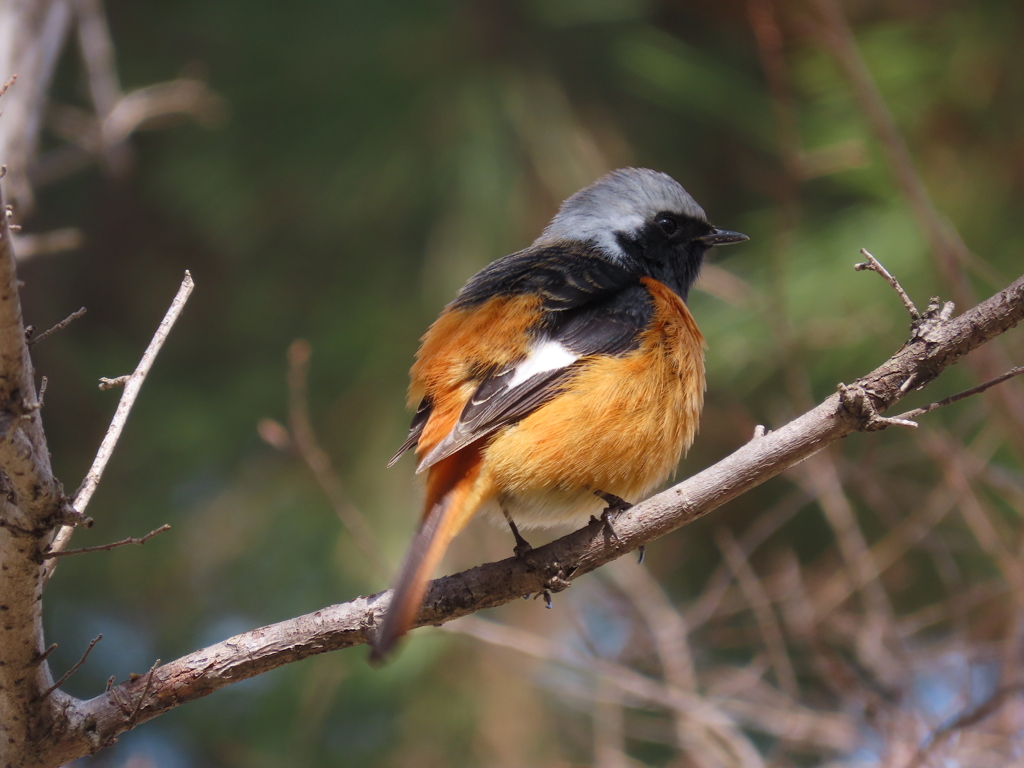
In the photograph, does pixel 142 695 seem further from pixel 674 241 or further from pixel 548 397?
pixel 674 241

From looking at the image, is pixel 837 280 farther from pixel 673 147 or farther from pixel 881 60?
pixel 673 147

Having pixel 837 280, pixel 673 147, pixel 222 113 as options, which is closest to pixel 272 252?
pixel 222 113

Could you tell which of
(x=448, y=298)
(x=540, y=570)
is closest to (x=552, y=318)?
(x=540, y=570)

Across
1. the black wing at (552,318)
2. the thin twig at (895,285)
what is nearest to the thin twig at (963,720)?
the thin twig at (895,285)

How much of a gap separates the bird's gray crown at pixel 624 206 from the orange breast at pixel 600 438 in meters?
0.89

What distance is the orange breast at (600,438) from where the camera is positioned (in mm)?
2830

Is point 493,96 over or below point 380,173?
over

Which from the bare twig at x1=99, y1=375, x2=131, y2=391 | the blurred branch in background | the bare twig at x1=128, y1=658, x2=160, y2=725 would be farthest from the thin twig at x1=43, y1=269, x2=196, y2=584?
the blurred branch in background

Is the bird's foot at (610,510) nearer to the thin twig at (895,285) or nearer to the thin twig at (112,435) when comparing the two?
the thin twig at (895,285)

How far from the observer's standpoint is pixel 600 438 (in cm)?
289

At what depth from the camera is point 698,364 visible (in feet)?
10.8

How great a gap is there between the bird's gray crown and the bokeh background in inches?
18.5

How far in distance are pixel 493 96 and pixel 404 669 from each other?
350 cm

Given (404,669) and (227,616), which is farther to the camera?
(227,616)
